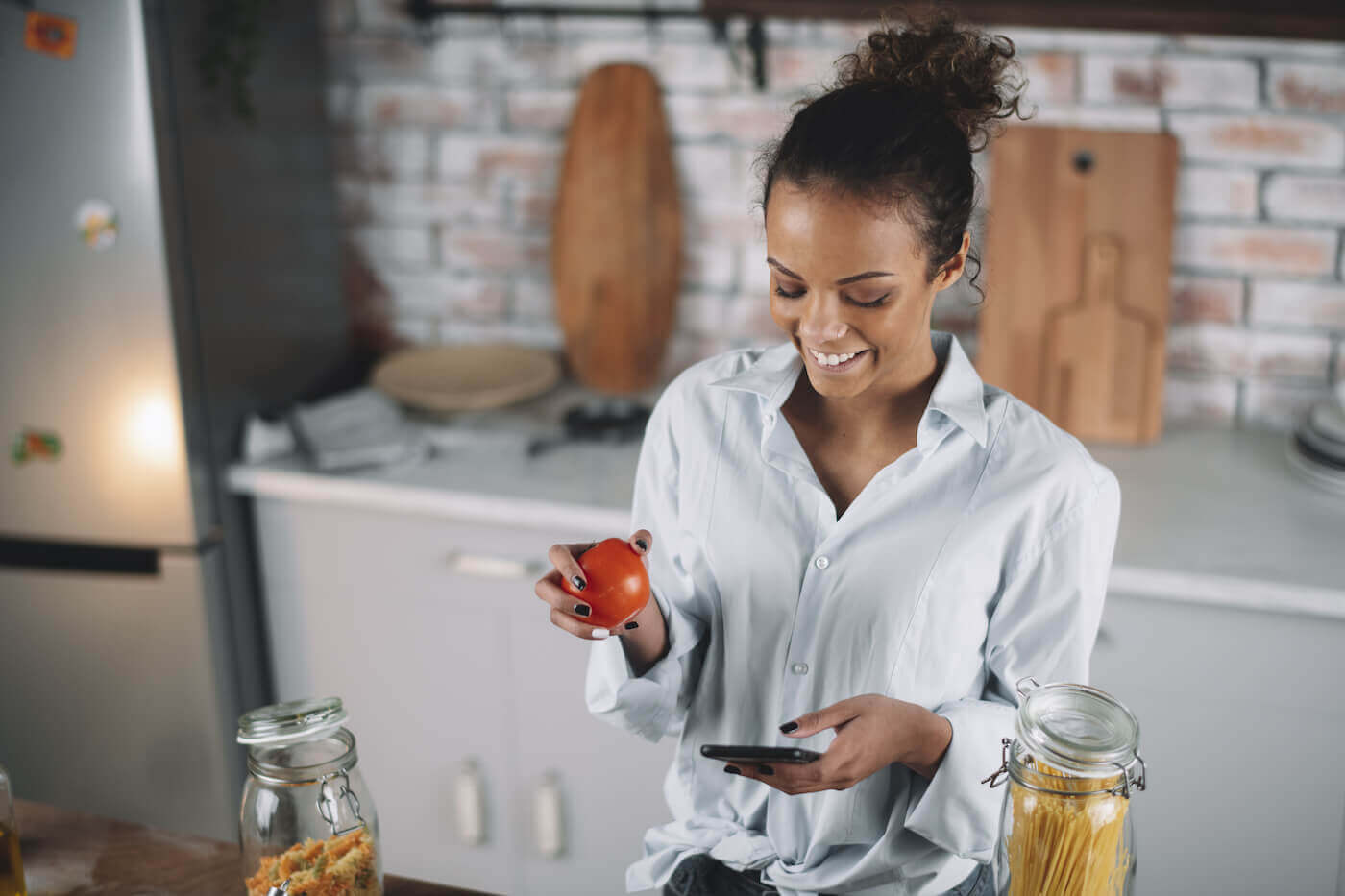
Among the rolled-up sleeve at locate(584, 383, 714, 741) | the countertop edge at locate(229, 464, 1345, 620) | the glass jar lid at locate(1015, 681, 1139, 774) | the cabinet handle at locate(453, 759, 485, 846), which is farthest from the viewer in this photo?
the cabinet handle at locate(453, 759, 485, 846)

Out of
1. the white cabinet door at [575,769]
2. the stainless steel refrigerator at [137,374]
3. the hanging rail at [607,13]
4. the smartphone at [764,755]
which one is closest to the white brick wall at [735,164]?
the hanging rail at [607,13]

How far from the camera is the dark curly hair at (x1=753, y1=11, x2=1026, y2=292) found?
2.85ft

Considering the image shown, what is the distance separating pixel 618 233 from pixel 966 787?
1384mm

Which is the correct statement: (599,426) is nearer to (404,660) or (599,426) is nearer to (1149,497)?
(404,660)

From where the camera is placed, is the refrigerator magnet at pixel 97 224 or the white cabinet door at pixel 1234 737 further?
the refrigerator magnet at pixel 97 224

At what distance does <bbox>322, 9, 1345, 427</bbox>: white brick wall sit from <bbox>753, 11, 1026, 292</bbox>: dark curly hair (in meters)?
0.90

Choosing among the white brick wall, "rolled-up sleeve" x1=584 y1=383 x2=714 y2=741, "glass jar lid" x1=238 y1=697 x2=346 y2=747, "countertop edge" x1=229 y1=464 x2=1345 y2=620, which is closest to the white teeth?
"rolled-up sleeve" x1=584 y1=383 x2=714 y2=741

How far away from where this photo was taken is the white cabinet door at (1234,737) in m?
1.55

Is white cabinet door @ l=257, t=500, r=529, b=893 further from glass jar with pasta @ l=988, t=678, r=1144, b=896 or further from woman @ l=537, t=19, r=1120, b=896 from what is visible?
glass jar with pasta @ l=988, t=678, r=1144, b=896

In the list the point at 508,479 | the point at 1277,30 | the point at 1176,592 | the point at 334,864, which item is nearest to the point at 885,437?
the point at 334,864

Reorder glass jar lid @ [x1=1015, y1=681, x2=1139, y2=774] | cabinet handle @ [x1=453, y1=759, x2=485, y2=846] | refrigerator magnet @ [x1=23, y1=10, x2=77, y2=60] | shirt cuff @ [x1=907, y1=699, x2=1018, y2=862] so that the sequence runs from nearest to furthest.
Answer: glass jar lid @ [x1=1015, y1=681, x2=1139, y2=774]
shirt cuff @ [x1=907, y1=699, x2=1018, y2=862]
refrigerator magnet @ [x1=23, y1=10, x2=77, y2=60]
cabinet handle @ [x1=453, y1=759, x2=485, y2=846]

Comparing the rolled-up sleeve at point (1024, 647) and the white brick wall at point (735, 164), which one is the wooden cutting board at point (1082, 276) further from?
the rolled-up sleeve at point (1024, 647)

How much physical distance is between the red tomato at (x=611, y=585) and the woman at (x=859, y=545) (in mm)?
11

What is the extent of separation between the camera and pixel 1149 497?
1781 mm
